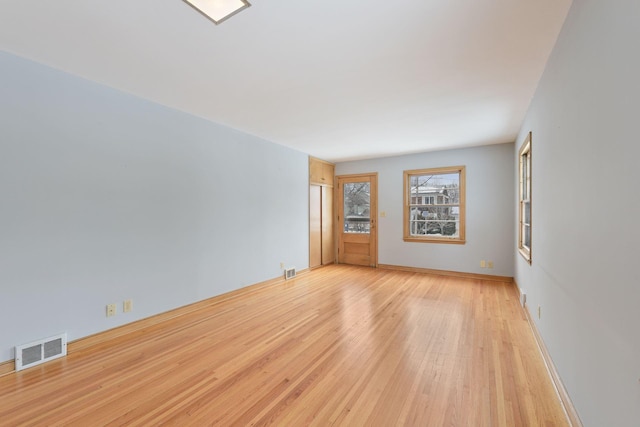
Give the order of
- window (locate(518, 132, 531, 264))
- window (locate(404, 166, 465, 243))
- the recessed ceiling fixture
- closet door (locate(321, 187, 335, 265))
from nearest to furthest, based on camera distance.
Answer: the recessed ceiling fixture → window (locate(518, 132, 531, 264)) → window (locate(404, 166, 465, 243)) → closet door (locate(321, 187, 335, 265))

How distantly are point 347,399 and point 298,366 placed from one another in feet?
1.82

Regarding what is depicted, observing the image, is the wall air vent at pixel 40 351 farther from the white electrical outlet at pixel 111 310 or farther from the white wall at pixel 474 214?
the white wall at pixel 474 214

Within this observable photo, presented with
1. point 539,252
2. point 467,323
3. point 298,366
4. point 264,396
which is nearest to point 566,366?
point 539,252

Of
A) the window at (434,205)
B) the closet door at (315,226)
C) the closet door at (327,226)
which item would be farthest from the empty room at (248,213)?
the closet door at (327,226)

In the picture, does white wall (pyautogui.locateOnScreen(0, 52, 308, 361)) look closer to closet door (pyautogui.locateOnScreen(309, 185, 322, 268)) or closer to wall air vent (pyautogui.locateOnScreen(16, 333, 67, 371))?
wall air vent (pyautogui.locateOnScreen(16, 333, 67, 371))

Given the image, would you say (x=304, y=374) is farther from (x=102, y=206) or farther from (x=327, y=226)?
(x=327, y=226)

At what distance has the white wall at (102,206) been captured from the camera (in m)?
2.30

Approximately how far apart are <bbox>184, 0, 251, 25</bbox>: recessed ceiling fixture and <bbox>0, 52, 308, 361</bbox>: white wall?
1821 millimetres

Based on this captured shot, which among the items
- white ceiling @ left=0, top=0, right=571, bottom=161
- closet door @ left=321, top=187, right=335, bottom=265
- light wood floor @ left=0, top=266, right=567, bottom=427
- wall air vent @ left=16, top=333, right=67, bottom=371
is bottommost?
light wood floor @ left=0, top=266, right=567, bottom=427

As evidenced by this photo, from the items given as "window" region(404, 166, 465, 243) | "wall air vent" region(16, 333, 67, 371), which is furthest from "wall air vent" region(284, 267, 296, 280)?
"wall air vent" region(16, 333, 67, 371)

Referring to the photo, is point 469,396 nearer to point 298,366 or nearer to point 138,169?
point 298,366

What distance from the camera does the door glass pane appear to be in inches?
261

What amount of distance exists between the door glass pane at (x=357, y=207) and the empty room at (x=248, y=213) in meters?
2.37

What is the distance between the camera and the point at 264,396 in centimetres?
193
